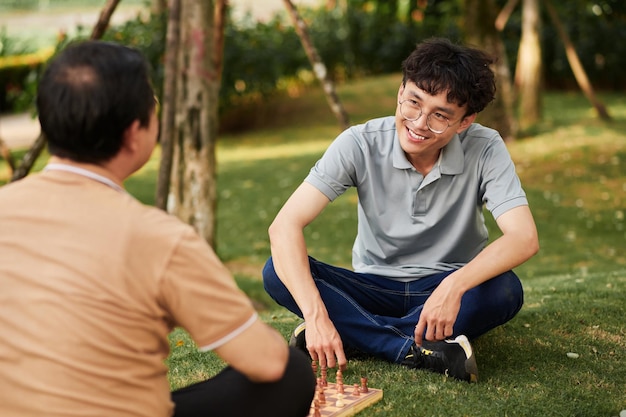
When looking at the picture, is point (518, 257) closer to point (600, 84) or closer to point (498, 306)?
point (498, 306)

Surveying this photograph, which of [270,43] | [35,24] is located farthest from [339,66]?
[35,24]

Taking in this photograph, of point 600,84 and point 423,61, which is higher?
point 423,61

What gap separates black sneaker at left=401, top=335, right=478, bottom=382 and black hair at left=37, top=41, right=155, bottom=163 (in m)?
1.98

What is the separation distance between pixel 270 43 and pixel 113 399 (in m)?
15.6

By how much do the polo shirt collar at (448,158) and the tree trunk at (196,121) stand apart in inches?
153

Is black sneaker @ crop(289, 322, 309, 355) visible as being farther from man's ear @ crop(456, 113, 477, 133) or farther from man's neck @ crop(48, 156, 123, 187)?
man's neck @ crop(48, 156, 123, 187)

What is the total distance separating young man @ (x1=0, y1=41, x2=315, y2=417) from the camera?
1920mm

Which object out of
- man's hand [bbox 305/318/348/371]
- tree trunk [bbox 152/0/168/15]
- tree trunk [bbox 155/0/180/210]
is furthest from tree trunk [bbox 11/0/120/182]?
tree trunk [bbox 152/0/168/15]

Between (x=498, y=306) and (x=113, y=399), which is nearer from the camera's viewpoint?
(x=113, y=399)

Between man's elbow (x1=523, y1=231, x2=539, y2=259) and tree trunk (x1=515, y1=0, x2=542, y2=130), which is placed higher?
man's elbow (x1=523, y1=231, x2=539, y2=259)

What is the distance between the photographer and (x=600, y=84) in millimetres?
23438

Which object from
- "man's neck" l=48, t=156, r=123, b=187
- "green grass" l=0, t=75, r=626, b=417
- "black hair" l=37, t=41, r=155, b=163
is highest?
"black hair" l=37, t=41, r=155, b=163

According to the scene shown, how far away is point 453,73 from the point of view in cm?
362

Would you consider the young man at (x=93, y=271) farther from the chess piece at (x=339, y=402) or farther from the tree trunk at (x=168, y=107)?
the tree trunk at (x=168, y=107)
